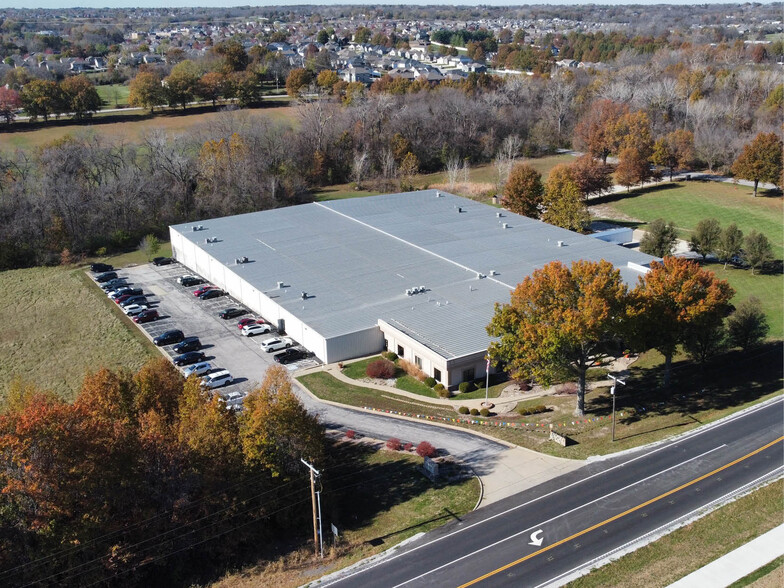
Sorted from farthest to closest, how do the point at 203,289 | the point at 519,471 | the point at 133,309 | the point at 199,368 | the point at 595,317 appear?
the point at 203,289 < the point at 133,309 < the point at 199,368 < the point at 595,317 < the point at 519,471

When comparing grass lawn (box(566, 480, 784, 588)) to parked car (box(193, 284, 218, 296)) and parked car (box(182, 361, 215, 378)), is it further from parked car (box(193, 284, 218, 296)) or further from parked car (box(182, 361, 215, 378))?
parked car (box(193, 284, 218, 296))

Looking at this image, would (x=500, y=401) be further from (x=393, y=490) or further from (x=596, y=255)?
(x=596, y=255)

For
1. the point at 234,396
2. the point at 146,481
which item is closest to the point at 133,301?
the point at 234,396

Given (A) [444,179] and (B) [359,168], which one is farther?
(A) [444,179]

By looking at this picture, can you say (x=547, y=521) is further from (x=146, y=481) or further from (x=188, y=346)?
(x=188, y=346)

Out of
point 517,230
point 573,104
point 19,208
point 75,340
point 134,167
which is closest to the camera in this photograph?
point 75,340

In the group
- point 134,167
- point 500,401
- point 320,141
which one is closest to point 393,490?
point 500,401

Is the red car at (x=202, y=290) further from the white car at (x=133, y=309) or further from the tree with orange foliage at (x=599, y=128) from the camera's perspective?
the tree with orange foliage at (x=599, y=128)
